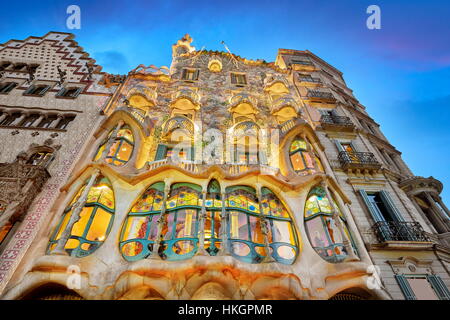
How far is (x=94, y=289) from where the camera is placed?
7.86m

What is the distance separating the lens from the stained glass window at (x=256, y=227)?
9.20 m

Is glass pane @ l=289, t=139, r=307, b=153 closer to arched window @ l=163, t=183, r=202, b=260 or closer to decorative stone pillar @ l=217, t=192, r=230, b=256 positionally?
decorative stone pillar @ l=217, t=192, r=230, b=256

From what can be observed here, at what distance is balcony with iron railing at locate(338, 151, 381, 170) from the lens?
1368cm

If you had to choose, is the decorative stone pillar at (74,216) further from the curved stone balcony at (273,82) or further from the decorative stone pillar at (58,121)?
the curved stone balcony at (273,82)

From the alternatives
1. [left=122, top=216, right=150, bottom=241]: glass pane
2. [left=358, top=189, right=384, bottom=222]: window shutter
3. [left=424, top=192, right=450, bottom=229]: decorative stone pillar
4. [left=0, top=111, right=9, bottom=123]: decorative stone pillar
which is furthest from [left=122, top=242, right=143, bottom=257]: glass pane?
[left=424, top=192, right=450, bottom=229]: decorative stone pillar

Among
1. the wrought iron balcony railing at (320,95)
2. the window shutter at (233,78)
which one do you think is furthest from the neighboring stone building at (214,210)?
the window shutter at (233,78)

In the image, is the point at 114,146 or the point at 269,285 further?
the point at 114,146

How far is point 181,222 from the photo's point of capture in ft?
32.1
